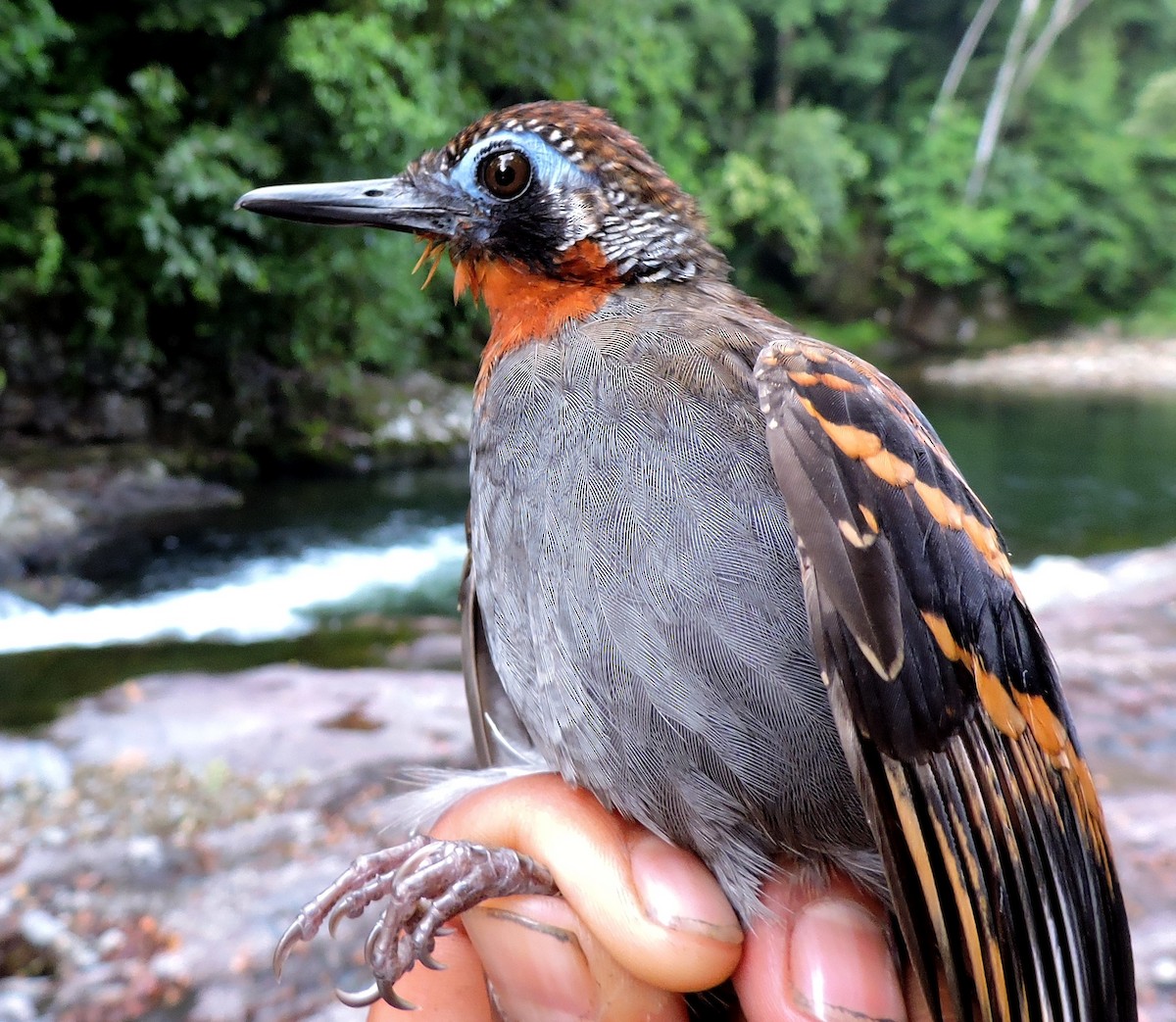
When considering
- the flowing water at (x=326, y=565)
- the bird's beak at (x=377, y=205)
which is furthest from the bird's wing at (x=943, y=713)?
the flowing water at (x=326, y=565)

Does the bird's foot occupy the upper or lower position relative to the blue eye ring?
lower

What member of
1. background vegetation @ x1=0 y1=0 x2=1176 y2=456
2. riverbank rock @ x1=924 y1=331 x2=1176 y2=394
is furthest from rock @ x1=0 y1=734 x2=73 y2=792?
riverbank rock @ x1=924 y1=331 x2=1176 y2=394

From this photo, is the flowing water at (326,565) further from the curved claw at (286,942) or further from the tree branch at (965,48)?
the tree branch at (965,48)

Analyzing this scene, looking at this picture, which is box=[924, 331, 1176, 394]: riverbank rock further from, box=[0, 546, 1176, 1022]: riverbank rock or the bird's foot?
the bird's foot

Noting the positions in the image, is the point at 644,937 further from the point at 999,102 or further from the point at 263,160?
the point at 999,102

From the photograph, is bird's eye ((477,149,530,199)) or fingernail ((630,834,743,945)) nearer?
fingernail ((630,834,743,945))

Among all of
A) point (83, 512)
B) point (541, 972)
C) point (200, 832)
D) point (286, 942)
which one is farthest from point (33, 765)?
point (83, 512)
